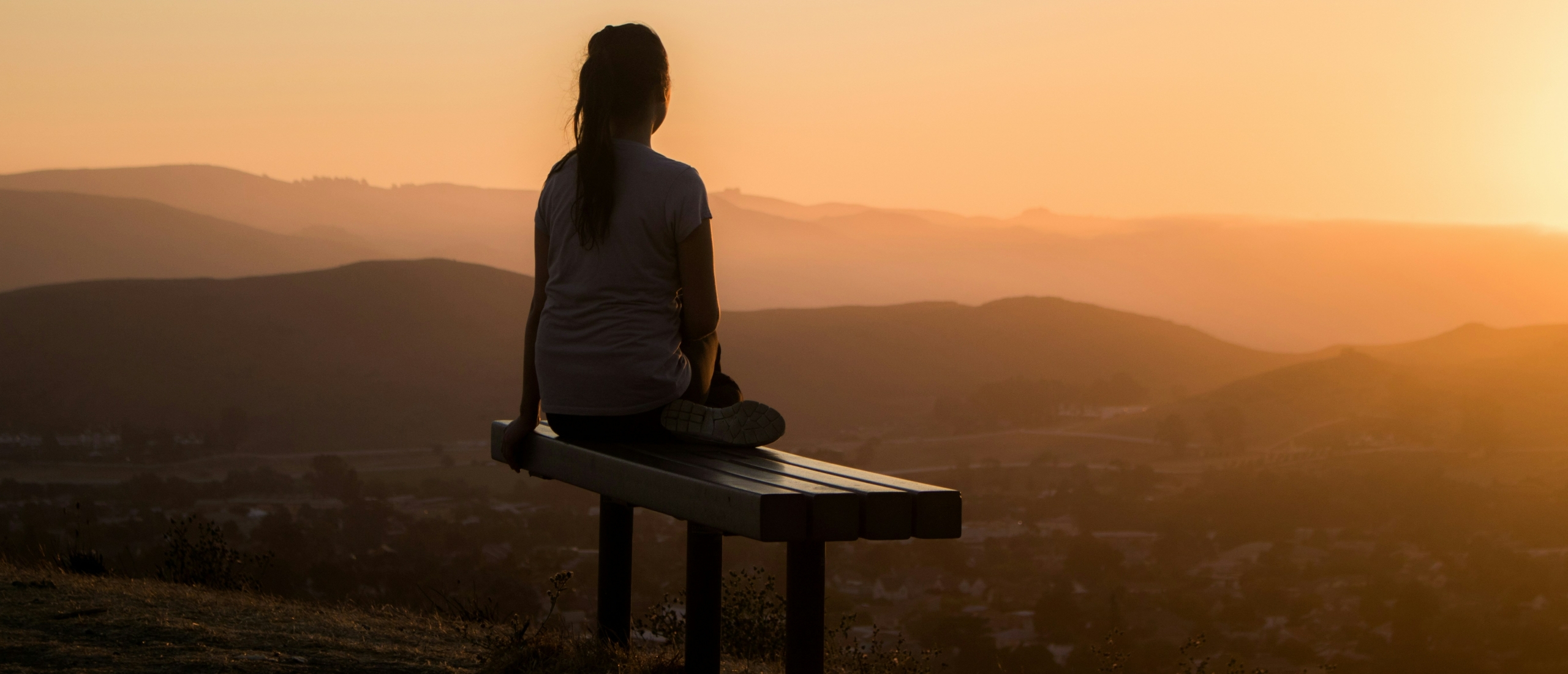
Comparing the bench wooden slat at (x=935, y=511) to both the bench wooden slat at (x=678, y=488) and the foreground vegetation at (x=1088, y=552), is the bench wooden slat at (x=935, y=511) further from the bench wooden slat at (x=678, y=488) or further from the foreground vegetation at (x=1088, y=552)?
the foreground vegetation at (x=1088, y=552)

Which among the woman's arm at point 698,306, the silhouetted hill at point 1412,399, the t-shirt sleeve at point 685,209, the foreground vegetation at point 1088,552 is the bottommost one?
the foreground vegetation at point 1088,552

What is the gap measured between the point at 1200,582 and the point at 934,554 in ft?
52.2

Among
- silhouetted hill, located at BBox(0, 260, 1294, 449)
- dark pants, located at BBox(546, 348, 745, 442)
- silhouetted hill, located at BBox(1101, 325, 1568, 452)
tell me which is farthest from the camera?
silhouetted hill, located at BBox(1101, 325, 1568, 452)

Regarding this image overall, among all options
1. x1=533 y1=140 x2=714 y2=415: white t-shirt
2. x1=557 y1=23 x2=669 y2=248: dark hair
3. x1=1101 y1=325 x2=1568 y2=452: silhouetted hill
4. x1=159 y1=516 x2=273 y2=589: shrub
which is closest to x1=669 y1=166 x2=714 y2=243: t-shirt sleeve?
x1=533 y1=140 x2=714 y2=415: white t-shirt

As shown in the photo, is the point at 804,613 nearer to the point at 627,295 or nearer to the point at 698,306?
the point at 698,306

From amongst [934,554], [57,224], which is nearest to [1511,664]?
[934,554]

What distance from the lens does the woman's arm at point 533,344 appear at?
3883mm

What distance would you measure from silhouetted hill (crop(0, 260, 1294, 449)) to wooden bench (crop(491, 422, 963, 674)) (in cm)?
9463

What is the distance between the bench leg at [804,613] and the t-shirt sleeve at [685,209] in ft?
3.36

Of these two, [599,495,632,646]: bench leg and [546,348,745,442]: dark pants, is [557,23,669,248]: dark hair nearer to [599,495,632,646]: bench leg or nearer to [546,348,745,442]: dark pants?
[546,348,745,442]: dark pants

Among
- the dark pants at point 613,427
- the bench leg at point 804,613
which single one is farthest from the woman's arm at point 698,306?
the bench leg at point 804,613

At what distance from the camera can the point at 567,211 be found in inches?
145

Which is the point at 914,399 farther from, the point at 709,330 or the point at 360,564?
the point at 709,330

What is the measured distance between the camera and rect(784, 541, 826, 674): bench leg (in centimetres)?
304
